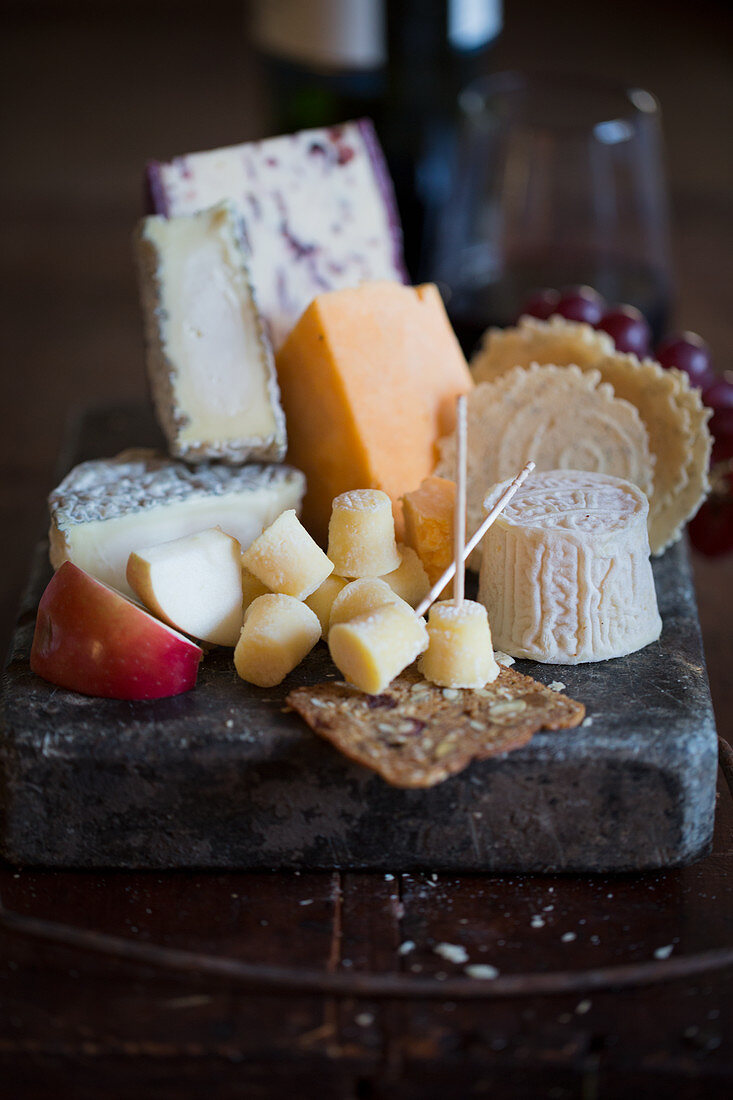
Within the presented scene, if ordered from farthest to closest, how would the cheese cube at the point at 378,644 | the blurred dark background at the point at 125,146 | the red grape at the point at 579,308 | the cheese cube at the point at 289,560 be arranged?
the blurred dark background at the point at 125,146, the red grape at the point at 579,308, the cheese cube at the point at 289,560, the cheese cube at the point at 378,644

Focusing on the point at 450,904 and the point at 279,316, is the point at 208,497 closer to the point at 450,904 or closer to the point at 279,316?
the point at 279,316

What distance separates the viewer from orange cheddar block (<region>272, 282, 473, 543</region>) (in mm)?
1271

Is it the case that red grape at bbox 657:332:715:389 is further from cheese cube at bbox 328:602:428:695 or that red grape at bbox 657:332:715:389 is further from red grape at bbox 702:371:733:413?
cheese cube at bbox 328:602:428:695

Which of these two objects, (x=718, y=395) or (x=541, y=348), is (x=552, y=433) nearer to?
(x=541, y=348)

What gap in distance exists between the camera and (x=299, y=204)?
148 cm

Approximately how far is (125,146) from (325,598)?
3.17 meters

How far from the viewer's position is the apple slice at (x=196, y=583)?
1.06m

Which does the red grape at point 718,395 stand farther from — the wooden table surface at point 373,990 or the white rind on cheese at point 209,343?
the white rind on cheese at point 209,343

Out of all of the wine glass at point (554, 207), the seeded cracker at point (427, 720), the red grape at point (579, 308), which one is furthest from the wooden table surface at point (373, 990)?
the wine glass at point (554, 207)

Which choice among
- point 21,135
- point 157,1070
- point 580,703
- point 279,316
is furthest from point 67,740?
point 21,135

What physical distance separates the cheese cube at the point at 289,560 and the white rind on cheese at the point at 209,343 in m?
0.22

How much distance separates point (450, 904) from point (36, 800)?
0.34 metres

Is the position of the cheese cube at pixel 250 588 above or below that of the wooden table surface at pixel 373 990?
above

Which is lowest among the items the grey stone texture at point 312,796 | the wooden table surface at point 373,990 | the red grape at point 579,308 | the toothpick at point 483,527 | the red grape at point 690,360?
the wooden table surface at point 373,990
